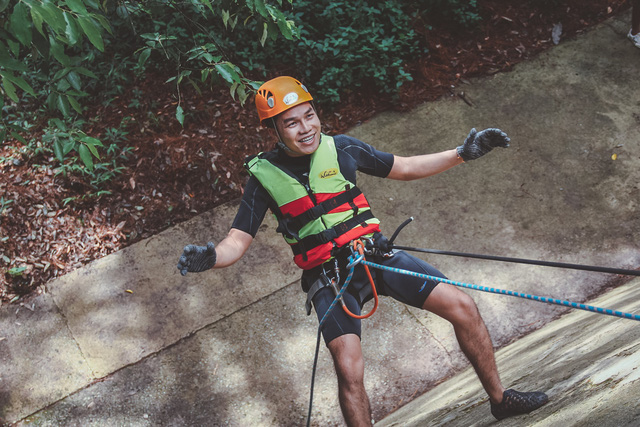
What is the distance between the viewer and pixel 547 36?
5945 millimetres

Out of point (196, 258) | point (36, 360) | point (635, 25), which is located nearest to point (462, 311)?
point (196, 258)

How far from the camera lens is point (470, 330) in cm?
279

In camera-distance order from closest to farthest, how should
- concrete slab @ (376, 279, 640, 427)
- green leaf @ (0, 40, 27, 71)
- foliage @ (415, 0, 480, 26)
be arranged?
concrete slab @ (376, 279, 640, 427)
green leaf @ (0, 40, 27, 71)
foliage @ (415, 0, 480, 26)

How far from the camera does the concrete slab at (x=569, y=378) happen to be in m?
2.12

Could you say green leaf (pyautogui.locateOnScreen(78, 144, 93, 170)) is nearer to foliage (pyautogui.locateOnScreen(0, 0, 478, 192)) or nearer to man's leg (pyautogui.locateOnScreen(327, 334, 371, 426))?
foliage (pyautogui.locateOnScreen(0, 0, 478, 192))

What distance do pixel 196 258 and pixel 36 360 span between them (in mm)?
2160

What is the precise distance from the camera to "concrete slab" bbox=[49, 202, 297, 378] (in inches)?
158

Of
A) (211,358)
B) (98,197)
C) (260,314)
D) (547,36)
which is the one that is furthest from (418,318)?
(547,36)

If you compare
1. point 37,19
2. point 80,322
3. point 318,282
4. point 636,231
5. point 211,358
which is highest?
point 37,19

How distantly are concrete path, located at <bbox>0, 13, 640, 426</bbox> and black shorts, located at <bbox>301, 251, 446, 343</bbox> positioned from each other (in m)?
0.74

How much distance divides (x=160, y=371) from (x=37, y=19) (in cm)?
244

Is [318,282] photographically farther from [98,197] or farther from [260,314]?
[98,197]

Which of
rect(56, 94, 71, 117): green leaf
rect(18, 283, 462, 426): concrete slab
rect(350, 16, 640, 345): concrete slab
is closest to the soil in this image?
rect(350, 16, 640, 345): concrete slab

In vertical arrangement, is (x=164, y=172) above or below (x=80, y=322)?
above
